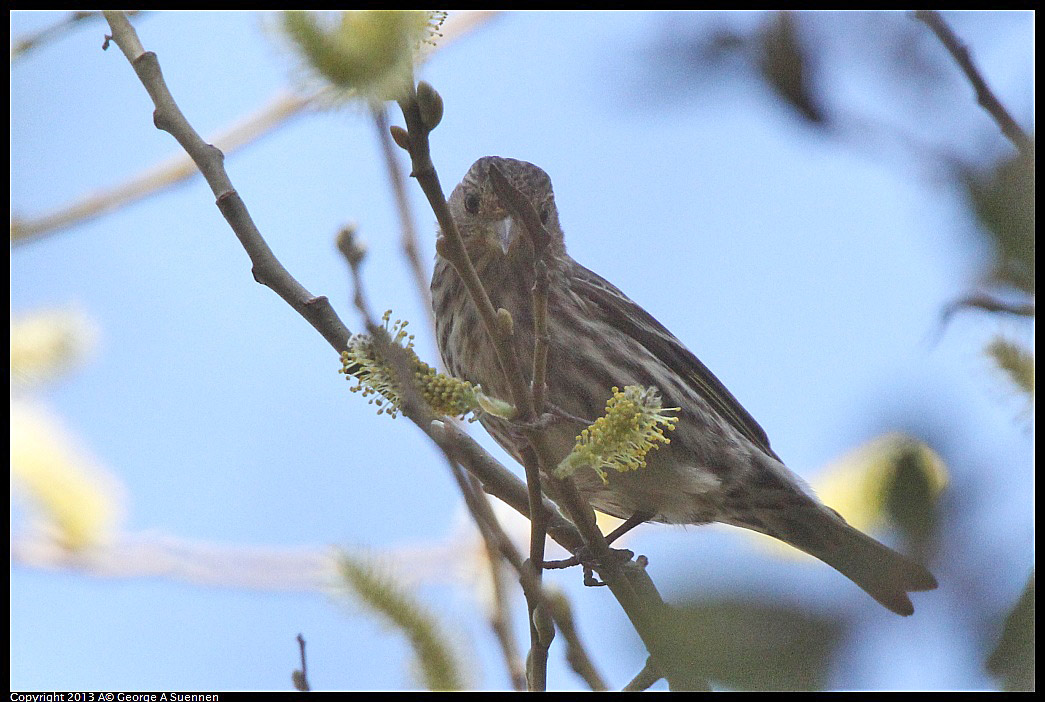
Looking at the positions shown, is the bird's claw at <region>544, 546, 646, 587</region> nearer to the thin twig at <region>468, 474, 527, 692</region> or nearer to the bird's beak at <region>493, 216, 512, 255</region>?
the thin twig at <region>468, 474, 527, 692</region>

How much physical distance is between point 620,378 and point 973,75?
3.07 meters

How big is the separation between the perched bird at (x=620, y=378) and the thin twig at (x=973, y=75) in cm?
265

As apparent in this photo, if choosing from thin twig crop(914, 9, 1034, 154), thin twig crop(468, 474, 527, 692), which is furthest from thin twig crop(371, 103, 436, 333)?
thin twig crop(914, 9, 1034, 154)

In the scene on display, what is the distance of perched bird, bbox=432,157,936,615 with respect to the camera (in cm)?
465

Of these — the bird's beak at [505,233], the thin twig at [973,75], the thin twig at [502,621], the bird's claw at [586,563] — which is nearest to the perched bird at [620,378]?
the bird's beak at [505,233]

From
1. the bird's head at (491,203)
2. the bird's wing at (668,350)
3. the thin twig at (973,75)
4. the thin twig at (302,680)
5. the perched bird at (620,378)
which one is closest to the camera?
the thin twig at (973,75)

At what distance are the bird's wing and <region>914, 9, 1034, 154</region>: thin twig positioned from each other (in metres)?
3.46

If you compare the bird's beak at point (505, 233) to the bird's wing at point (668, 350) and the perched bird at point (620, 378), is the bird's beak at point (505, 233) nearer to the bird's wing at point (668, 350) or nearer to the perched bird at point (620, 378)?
the perched bird at point (620, 378)

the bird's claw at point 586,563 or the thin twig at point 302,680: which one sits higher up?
the bird's claw at point 586,563

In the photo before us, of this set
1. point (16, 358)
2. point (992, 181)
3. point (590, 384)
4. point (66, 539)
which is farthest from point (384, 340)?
point (66, 539)

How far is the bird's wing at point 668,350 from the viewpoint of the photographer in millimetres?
5312

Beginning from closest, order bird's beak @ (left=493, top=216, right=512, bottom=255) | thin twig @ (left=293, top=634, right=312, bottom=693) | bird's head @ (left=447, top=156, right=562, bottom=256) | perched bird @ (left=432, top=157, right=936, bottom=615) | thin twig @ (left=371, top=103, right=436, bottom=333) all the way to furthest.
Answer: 1. thin twig @ (left=293, top=634, right=312, bottom=693)
2. thin twig @ (left=371, top=103, right=436, bottom=333)
3. bird's beak @ (left=493, top=216, right=512, bottom=255)
4. perched bird @ (left=432, top=157, right=936, bottom=615)
5. bird's head @ (left=447, top=156, right=562, bottom=256)

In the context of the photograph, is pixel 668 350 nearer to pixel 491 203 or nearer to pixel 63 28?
pixel 491 203

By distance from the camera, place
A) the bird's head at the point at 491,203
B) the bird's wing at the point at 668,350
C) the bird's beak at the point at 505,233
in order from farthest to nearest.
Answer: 1. the bird's wing at the point at 668,350
2. the bird's head at the point at 491,203
3. the bird's beak at the point at 505,233
